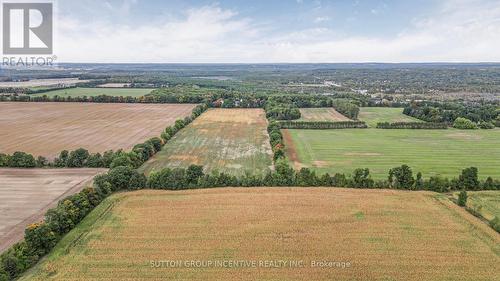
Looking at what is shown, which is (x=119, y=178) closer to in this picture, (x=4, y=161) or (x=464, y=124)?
(x=4, y=161)

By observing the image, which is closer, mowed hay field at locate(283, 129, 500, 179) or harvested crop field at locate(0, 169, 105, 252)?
harvested crop field at locate(0, 169, 105, 252)

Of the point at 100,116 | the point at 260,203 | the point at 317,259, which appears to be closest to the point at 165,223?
the point at 260,203

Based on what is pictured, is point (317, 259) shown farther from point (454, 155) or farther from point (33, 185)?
point (454, 155)

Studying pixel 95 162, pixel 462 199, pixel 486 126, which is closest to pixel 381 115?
pixel 486 126

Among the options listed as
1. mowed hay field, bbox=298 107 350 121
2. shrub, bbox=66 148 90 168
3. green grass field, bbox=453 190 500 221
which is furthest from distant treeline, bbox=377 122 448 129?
shrub, bbox=66 148 90 168

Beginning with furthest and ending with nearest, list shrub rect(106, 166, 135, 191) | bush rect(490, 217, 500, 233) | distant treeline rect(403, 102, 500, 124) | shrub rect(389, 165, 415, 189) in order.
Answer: distant treeline rect(403, 102, 500, 124)
shrub rect(389, 165, 415, 189)
shrub rect(106, 166, 135, 191)
bush rect(490, 217, 500, 233)

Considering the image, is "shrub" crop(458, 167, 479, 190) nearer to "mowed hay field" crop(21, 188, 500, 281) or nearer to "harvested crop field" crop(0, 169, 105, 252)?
"mowed hay field" crop(21, 188, 500, 281)

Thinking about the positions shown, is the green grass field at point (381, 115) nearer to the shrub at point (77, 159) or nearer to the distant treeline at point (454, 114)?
the distant treeline at point (454, 114)
